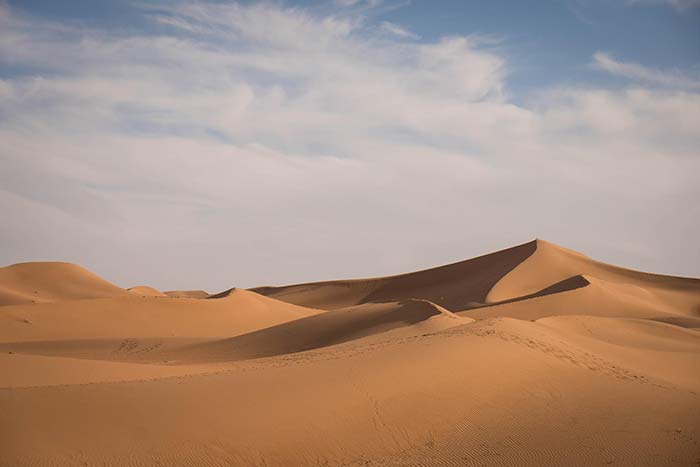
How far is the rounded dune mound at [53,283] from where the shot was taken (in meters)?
40.8

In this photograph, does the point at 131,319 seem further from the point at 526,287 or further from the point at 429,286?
the point at 429,286

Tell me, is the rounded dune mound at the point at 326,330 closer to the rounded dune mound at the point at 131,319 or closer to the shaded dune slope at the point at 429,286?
the rounded dune mound at the point at 131,319

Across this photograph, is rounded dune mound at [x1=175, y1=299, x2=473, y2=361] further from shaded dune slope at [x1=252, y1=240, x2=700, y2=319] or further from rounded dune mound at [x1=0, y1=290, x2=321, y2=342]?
shaded dune slope at [x1=252, y1=240, x2=700, y2=319]

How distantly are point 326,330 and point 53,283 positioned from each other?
26190mm

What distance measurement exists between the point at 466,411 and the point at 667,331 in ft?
52.6

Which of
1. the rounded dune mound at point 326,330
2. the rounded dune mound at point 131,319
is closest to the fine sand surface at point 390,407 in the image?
the rounded dune mound at point 326,330

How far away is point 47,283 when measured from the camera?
43031 millimetres

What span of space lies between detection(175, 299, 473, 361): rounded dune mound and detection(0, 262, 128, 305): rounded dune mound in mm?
18180

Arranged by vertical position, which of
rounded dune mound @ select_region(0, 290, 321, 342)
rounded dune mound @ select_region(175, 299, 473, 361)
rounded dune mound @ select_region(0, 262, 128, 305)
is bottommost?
rounded dune mound @ select_region(175, 299, 473, 361)

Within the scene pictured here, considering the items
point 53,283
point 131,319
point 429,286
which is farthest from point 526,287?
point 53,283

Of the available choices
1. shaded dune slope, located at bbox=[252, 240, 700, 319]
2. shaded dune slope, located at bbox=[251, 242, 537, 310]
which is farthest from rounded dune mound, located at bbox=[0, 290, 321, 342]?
shaded dune slope, located at bbox=[251, 242, 537, 310]

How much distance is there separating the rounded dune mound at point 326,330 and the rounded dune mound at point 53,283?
18.2 m

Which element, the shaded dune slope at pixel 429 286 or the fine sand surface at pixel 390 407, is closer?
the fine sand surface at pixel 390 407

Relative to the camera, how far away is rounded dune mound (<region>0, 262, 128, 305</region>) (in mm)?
40781
